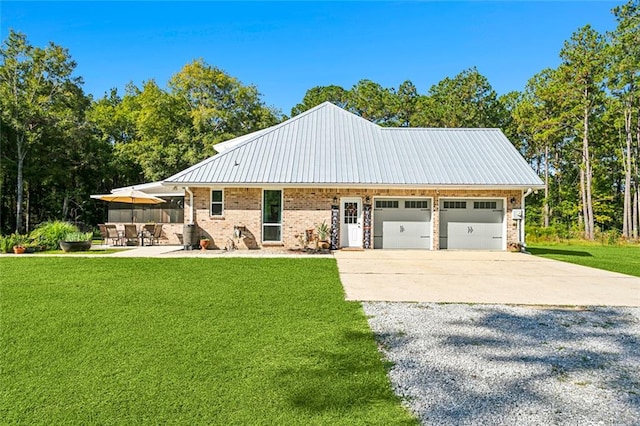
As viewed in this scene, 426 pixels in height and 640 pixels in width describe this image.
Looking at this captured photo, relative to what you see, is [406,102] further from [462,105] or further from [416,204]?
[416,204]

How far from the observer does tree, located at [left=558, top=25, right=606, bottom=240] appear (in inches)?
1062

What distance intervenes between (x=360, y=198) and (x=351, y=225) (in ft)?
3.67

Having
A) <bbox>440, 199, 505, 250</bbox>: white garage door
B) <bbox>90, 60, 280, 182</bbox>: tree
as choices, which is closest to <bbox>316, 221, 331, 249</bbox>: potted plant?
<bbox>440, 199, 505, 250</bbox>: white garage door

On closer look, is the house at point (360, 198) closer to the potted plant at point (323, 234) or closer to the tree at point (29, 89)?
the potted plant at point (323, 234)

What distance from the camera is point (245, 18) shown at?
1210 cm

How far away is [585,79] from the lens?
91.1 ft

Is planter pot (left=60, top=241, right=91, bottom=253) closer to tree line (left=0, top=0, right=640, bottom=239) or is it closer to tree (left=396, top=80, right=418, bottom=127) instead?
tree line (left=0, top=0, right=640, bottom=239)

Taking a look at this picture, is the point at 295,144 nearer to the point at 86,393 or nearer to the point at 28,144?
the point at 86,393

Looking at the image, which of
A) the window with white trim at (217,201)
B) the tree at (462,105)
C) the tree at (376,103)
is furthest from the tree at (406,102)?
the window with white trim at (217,201)

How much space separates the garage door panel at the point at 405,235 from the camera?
15750 mm

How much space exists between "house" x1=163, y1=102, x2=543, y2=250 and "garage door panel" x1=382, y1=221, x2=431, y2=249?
0.04 metres

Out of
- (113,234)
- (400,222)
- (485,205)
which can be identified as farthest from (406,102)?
(113,234)

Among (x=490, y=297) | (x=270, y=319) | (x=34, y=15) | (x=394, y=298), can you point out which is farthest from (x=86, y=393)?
(x=34, y=15)

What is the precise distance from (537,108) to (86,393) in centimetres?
3575
